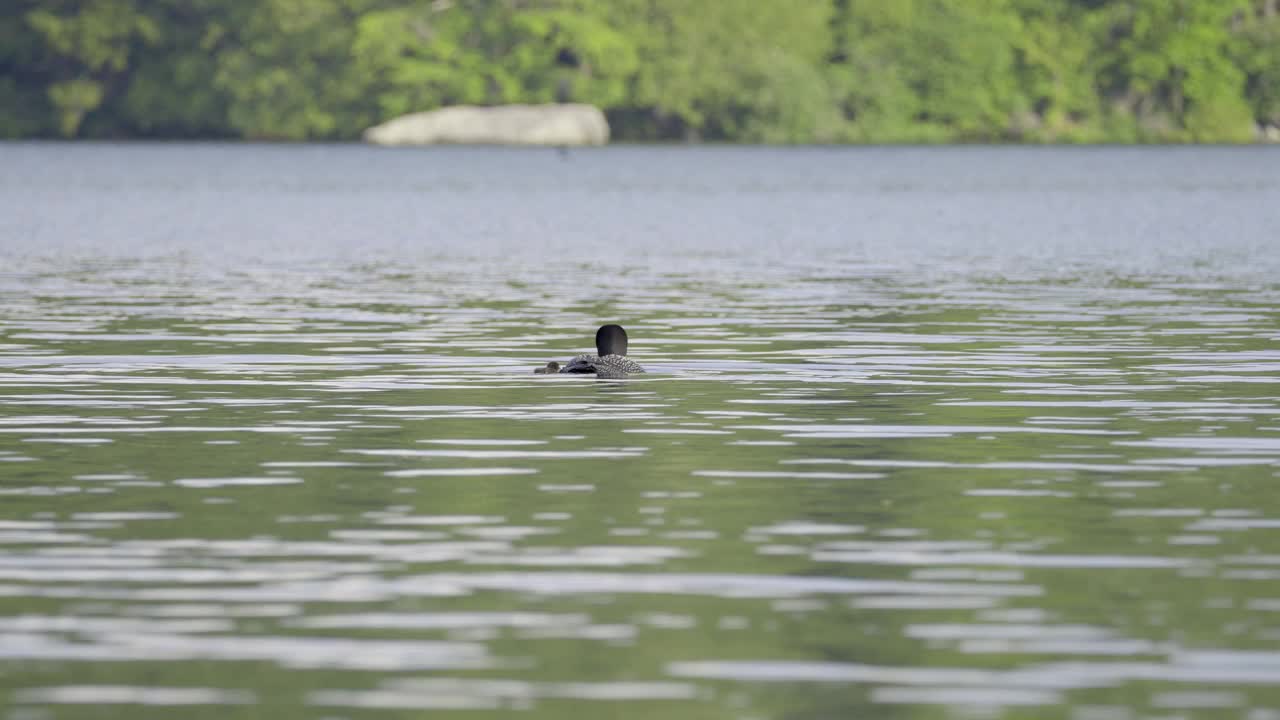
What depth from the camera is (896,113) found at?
15388cm

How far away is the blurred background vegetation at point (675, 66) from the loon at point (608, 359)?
12026 cm

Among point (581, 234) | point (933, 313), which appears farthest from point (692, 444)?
point (581, 234)

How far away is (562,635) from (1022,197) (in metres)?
66.1

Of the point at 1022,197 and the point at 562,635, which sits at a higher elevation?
the point at 562,635

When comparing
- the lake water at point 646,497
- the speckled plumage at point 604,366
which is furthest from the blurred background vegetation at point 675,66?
the speckled plumage at point 604,366

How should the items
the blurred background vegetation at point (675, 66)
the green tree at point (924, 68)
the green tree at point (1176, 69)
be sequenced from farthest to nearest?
the green tree at point (924, 68) < the green tree at point (1176, 69) < the blurred background vegetation at point (675, 66)

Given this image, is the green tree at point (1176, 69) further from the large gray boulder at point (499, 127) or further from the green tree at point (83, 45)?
the green tree at point (83, 45)

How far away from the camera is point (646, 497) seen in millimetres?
14852

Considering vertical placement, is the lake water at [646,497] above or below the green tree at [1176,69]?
above

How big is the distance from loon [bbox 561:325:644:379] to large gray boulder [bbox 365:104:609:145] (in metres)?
124

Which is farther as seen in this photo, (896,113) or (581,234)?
(896,113)

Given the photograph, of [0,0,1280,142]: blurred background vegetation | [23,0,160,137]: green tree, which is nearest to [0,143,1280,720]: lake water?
[0,0,1280,142]: blurred background vegetation

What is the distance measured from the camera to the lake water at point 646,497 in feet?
33.4

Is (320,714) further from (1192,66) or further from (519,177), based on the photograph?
(1192,66)
